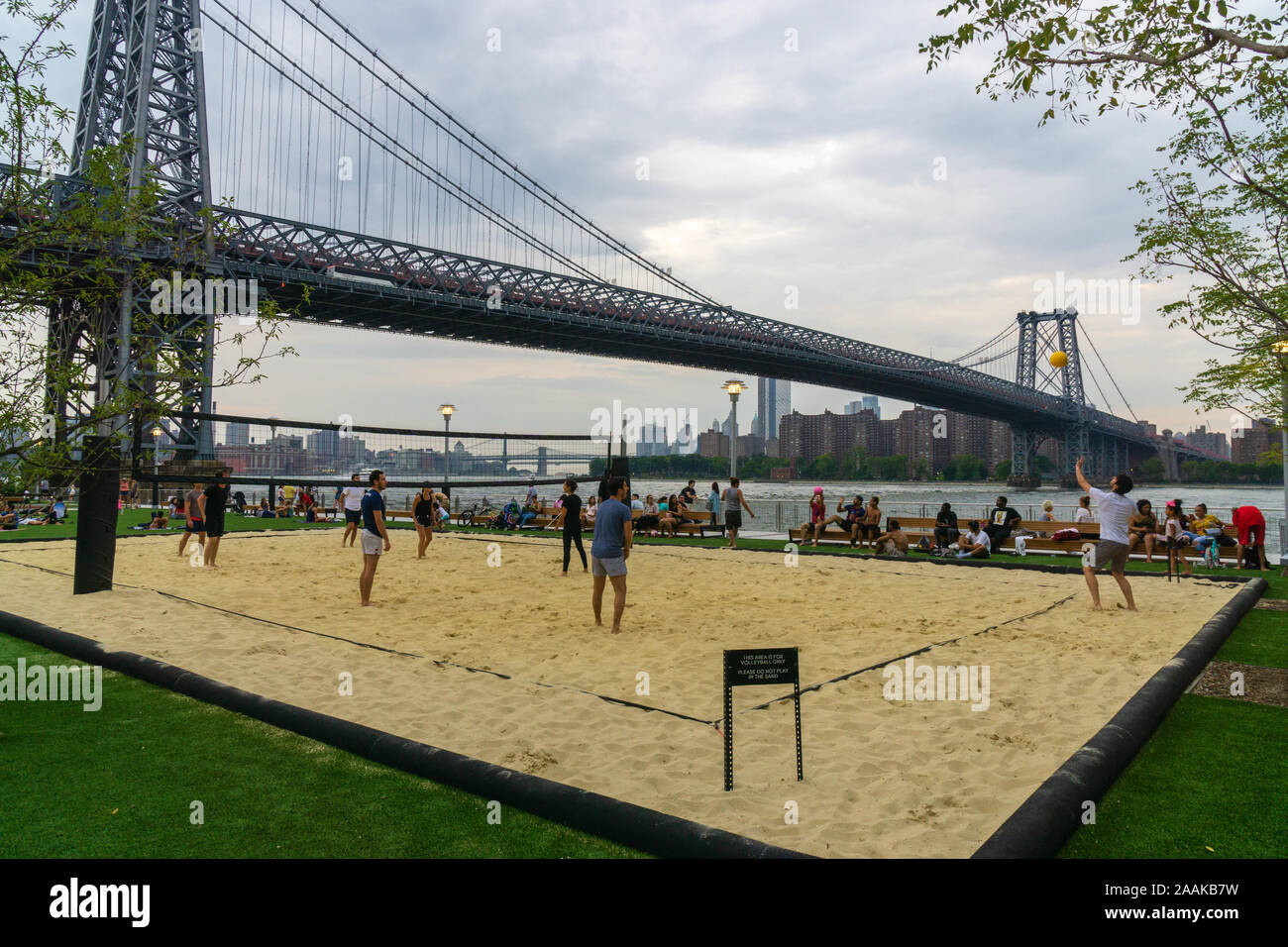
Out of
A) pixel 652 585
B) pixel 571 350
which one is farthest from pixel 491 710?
pixel 571 350

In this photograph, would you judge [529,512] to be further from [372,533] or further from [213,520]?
[372,533]

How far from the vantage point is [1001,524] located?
15219 millimetres

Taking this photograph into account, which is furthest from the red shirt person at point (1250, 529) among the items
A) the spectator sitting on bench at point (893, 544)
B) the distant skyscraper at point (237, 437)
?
the distant skyscraper at point (237, 437)

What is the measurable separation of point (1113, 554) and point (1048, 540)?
6776 mm

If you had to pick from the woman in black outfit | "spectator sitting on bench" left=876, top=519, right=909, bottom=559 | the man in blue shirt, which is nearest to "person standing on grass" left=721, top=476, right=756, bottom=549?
"spectator sitting on bench" left=876, top=519, right=909, bottom=559

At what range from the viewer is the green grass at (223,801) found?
3.13 meters

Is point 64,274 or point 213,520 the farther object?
point 213,520

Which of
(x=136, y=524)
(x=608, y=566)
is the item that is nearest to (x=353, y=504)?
(x=608, y=566)

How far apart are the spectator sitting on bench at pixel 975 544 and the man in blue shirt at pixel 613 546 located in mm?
8959

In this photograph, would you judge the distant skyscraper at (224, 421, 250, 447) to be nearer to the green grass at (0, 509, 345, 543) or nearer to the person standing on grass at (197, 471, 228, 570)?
the green grass at (0, 509, 345, 543)

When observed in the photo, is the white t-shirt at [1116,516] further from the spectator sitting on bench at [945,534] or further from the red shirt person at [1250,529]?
the spectator sitting on bench at [945,534]

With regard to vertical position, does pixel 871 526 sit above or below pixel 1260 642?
above

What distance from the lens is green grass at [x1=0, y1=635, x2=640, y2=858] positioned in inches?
123
